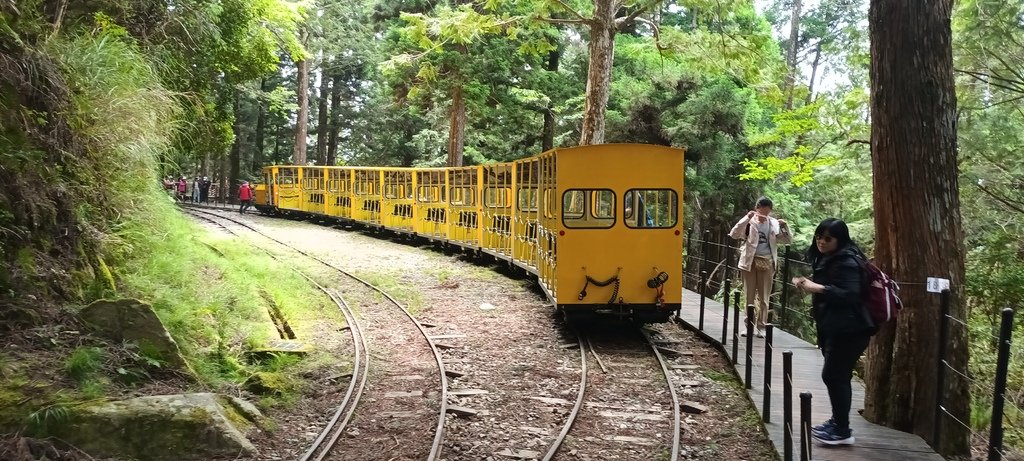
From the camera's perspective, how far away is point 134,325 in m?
6.37

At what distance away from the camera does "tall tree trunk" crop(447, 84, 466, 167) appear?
928 inches

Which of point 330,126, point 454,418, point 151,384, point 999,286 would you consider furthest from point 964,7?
point 330,126

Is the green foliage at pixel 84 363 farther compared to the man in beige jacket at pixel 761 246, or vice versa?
the man in beige jacket at pixel 761 246

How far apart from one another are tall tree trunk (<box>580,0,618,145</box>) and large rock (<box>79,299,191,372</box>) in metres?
10.2

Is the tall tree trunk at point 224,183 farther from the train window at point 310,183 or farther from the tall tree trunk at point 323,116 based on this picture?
the train window at point 310,183

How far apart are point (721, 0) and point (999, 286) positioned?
7.92 metres

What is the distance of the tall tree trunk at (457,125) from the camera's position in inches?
928

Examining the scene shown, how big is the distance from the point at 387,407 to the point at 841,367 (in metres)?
4.00

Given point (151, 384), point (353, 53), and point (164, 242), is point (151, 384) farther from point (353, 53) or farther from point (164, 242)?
point (353, 53)

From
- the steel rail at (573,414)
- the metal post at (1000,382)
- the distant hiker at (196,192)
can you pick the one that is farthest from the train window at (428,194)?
the distant hiker at (196,192)

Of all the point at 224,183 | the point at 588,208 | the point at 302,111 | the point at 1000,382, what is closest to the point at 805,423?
the point at 1000,382

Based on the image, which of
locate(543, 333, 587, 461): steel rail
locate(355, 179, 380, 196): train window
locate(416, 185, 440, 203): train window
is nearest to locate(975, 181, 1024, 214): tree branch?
locate(543, 333, 587, 461): steel rail

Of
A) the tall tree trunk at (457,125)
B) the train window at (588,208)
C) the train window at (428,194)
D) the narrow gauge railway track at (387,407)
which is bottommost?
the narrow gauge railway track at (387,407)

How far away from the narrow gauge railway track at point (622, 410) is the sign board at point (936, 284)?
2213mm
